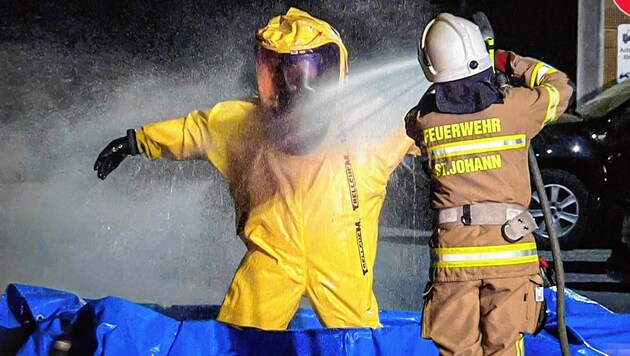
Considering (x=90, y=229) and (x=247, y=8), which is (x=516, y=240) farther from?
(x=247, y=8)

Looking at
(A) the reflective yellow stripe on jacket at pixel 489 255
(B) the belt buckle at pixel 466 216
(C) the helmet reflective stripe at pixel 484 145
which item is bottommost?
(A) the reflective yellow stripe on jacket at pixel 489 255

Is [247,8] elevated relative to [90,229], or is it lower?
elevated

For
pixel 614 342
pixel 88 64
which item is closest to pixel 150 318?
pixel 614 342

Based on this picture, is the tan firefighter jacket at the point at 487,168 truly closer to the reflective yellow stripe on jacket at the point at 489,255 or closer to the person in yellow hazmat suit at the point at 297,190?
the reflective yellow stripe on jacket at the point at 489,255

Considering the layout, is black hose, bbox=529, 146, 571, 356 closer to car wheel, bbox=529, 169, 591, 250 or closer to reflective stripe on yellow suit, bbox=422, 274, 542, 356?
reflective stripe on yellow suit, bbox=422, 274, 542, 356

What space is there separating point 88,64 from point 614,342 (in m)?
3.98

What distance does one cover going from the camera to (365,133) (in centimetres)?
417

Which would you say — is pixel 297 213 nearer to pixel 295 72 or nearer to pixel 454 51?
pixel 295 72

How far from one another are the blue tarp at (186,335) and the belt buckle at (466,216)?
2.79 feet

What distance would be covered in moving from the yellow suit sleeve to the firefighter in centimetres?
94

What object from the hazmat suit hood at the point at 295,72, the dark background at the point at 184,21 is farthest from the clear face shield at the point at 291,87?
the dark background at the point at 184,21

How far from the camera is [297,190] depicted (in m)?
3.84

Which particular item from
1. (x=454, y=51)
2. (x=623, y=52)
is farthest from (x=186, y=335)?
(x=623, y=52)

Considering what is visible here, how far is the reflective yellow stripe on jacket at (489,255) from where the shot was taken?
3.18m
